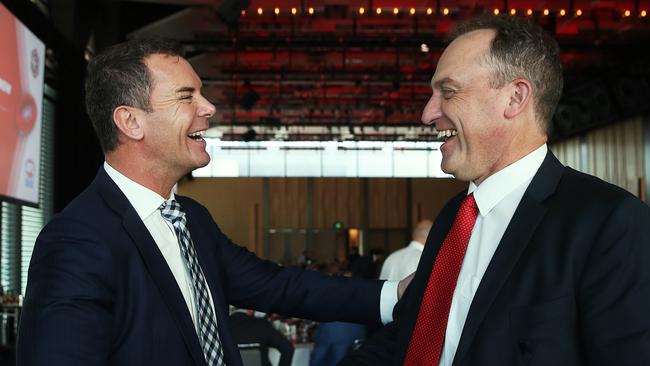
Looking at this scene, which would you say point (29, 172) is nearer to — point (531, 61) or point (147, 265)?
point (147, 265)

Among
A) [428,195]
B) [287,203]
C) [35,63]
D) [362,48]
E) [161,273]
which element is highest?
[362,48]

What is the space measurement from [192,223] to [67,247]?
0.47m

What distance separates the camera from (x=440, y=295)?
1.78 meters

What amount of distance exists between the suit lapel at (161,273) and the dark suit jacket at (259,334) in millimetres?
4003

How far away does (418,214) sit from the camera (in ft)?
97.4

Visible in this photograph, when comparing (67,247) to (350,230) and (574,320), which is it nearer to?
(574,320)

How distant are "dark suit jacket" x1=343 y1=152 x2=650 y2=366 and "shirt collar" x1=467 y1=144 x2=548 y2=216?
79 millimetres

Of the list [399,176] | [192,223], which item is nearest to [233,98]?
[399,176]

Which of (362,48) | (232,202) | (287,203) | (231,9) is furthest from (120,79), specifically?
(287,203)

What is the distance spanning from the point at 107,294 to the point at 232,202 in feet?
89.6

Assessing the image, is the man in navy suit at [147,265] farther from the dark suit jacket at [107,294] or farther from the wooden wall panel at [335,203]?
the wooden wall panel at [335,203]

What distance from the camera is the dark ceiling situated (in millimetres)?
14234

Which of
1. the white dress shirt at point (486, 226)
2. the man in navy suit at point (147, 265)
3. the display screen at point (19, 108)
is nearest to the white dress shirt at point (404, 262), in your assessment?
the display screen at point (19, 108)

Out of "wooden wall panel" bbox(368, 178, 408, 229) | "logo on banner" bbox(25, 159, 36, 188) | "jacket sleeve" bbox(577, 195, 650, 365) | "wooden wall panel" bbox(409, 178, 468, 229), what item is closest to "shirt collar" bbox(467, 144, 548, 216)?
"jacket sleeve" bbox(577, 195, 650, 365)
